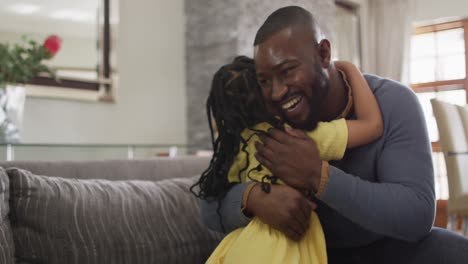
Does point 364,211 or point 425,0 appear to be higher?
point 425,0

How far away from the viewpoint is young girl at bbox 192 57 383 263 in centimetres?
109

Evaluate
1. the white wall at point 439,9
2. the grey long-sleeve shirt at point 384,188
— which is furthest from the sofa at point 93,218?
the white wall at point 439,9

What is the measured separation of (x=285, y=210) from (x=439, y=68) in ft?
17.7

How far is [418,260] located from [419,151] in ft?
0.84

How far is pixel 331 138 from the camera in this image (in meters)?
1.10

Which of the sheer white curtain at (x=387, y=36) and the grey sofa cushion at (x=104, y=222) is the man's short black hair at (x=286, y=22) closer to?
the grey sofa cushion at (x=104, y=222)

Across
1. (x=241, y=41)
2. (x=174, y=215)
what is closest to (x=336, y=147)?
(x=174, y=215)

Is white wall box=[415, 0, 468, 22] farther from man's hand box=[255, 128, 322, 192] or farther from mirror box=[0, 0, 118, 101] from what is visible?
man's hand box=[255, 128, 322, 192]

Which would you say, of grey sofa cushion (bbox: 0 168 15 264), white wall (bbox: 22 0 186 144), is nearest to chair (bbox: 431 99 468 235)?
white wall (bbox: 22 0 186 144)

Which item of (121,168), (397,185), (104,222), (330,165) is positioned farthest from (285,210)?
(121,168)

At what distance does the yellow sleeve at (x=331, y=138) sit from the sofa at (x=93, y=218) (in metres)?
0.50

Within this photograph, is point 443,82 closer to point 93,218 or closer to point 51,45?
point 51,45

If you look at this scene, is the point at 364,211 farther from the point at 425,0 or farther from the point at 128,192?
the point at 425,0

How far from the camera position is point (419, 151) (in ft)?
3.65
